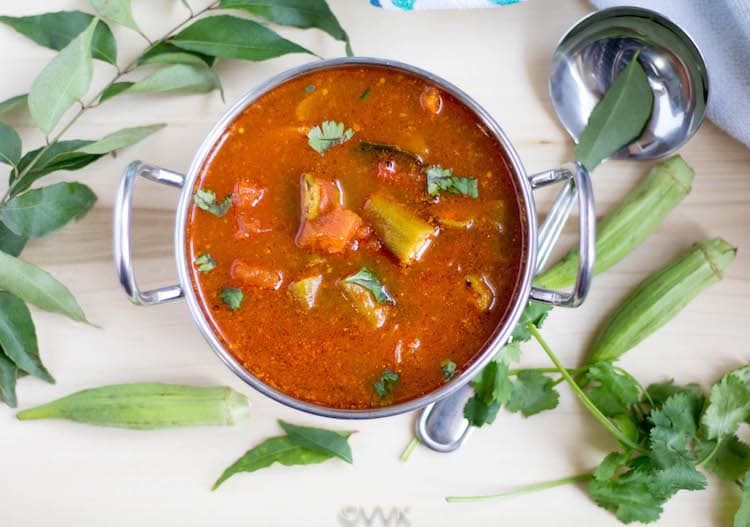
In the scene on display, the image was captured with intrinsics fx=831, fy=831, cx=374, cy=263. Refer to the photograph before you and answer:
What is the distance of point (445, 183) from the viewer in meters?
1.78

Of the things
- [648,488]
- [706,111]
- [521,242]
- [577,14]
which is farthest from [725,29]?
[648,488]

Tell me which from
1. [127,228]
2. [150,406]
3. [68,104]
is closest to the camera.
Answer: [127,228]

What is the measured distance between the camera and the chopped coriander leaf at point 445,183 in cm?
177

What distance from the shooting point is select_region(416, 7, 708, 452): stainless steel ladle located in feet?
6.64

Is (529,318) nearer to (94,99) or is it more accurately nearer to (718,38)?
(718,38)

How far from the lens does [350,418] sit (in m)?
1.77

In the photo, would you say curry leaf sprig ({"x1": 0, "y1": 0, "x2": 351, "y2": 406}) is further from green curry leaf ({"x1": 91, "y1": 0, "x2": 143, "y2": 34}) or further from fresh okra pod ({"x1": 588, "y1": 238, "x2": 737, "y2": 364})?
fresh okra pod ({"x1": 588, "y1": 238, "x2": 737, "y2": 364})

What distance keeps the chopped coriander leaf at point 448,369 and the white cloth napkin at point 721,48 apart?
93cm

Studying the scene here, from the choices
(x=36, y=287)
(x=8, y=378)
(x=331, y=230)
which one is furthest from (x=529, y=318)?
(x=8, y=378)

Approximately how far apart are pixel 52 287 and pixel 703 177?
1.61 meters

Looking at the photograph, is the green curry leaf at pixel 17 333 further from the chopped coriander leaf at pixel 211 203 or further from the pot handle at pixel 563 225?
the pot handle at pixel 563 225

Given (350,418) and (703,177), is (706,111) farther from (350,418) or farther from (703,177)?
(350,418)

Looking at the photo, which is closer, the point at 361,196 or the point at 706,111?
the point at 361,196

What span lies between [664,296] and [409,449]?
0.72 meters
